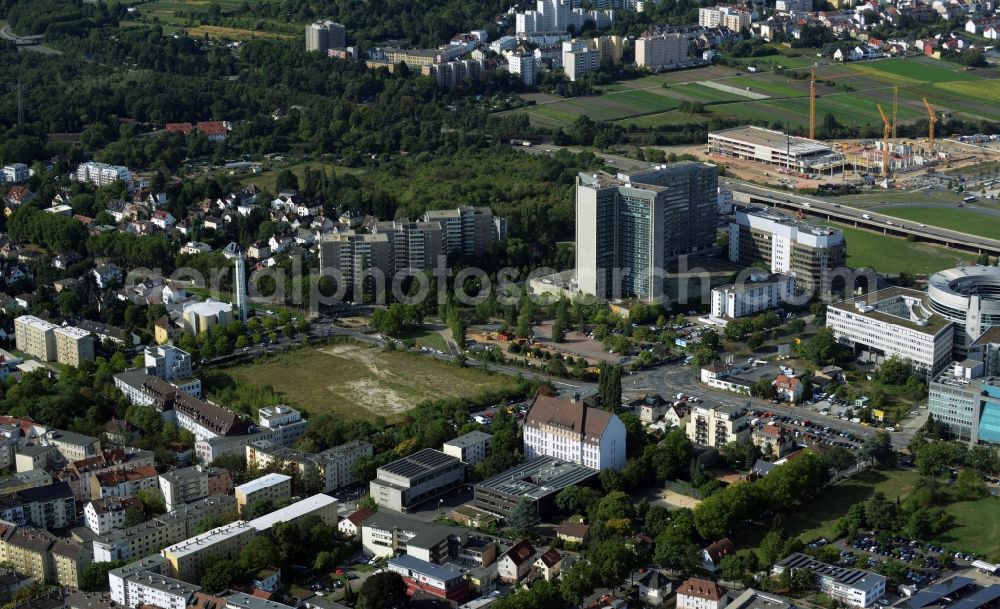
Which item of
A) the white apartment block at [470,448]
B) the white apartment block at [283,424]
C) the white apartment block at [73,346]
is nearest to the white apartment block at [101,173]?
the white apartment block at [73,346]

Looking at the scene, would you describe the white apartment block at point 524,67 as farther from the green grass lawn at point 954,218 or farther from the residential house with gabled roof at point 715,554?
the residential house with gabled roof at point 715,554

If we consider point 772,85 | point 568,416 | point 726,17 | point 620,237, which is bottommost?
point 568,416

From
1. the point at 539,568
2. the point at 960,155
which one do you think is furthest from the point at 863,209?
the point at 539,568

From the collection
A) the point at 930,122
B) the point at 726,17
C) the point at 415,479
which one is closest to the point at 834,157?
the point at 930,122

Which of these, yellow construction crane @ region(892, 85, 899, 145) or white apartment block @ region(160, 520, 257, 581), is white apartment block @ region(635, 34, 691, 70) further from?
white apartment block @ region(160, 520, 257, 581)

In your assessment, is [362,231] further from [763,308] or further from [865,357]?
[865,357]

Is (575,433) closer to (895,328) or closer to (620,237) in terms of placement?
(895,328)

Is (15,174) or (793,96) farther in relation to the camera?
(793,96)

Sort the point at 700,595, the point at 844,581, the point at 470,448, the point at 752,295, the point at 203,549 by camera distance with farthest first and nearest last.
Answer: the point at 752,295
the point at 470,448
the point at 203,549
the point at 844,581
the point at 700,595
